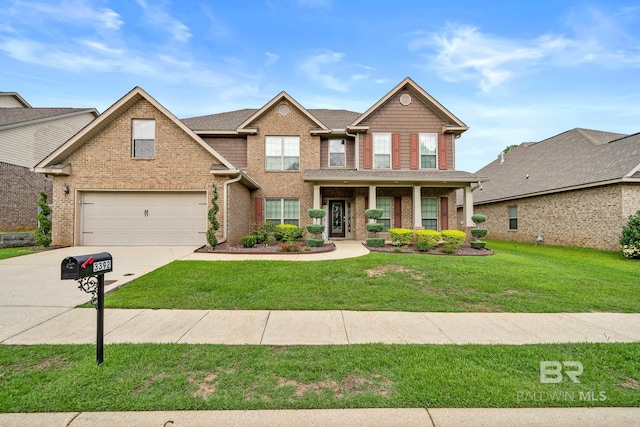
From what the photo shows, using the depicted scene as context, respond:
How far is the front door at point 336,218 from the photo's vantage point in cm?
1495

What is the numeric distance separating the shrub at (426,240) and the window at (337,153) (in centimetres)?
578

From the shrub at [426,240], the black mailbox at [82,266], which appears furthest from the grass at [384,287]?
the shrub at [426,240]

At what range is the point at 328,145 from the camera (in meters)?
14.8

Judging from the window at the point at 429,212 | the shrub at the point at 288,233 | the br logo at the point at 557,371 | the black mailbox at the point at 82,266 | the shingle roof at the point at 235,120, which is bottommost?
the br logo at the point at 557,371

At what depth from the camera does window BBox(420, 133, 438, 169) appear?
14.5m

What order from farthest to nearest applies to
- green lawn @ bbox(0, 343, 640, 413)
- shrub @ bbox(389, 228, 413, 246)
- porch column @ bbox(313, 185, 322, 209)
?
porch column @ bbox(313, 185, 322, 209)
shrub @ bbox(389, 228, 413, 246)
green lawn @ bbox(0, 343, 640, 413)

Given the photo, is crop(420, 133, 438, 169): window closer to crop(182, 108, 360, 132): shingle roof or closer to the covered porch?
the covered porch

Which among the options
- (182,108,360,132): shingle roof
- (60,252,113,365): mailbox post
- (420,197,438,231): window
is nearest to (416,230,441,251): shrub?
(420,197,438,231): window

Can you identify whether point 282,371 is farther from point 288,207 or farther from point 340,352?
point 288,207

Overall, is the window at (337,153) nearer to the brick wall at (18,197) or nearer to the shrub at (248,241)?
the shrub at (248,241)

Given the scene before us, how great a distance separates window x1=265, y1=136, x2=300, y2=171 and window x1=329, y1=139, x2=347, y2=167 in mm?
1865

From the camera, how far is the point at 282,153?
14109 mm

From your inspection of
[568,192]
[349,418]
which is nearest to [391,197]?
[568,192]

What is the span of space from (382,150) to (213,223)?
926 cm
